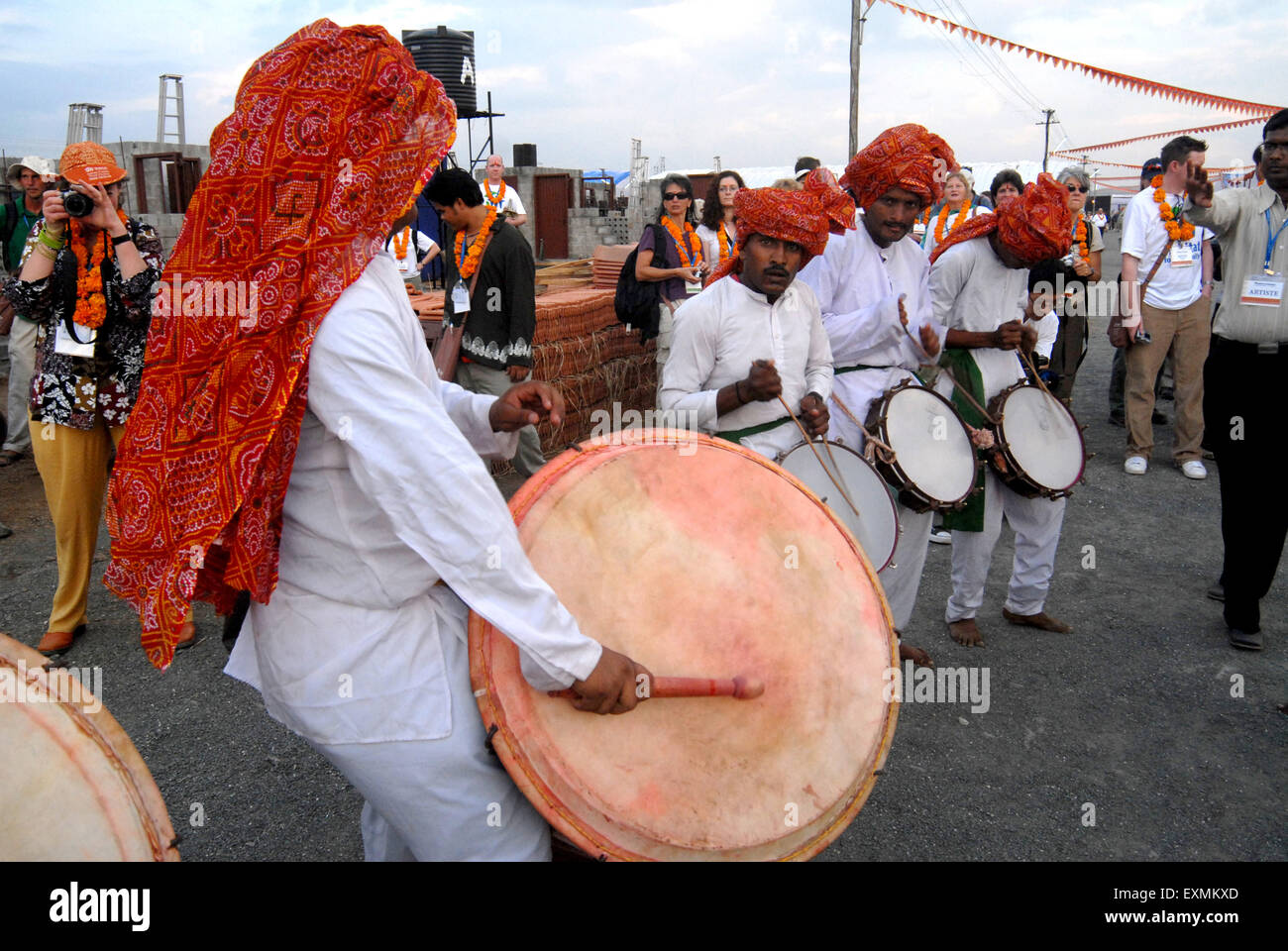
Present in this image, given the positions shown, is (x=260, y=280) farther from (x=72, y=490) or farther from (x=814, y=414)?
(x=72, y=490)

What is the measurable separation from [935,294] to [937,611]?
1.57 meters

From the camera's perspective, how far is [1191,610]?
14.9 ft

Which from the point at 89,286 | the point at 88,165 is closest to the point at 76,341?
the point at 89,286

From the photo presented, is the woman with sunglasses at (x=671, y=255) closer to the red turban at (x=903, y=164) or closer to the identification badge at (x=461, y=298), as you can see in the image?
the identification badge at (x=461, y=298)

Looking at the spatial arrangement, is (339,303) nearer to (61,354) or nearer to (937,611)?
(61,354)

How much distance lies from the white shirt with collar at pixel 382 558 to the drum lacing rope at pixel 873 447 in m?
2.17

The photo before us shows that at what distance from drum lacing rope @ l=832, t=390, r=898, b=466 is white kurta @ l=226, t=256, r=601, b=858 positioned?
2.16 meters

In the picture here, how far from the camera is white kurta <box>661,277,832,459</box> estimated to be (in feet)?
10.6

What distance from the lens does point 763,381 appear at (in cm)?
301

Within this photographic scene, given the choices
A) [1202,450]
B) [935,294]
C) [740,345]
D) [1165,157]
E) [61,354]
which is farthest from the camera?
[1202,450]

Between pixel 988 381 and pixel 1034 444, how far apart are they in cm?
34

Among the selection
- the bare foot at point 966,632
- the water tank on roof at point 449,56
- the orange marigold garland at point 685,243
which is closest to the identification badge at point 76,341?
the bare foot at point 966,632
